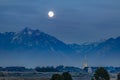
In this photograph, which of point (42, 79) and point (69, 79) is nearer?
A: point (69, 79)

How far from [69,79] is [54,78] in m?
6.51

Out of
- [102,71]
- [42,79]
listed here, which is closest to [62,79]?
[102,71]

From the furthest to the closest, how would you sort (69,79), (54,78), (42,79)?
(42,79)
(69,79)
(54,78)

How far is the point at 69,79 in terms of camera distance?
87.9 metres

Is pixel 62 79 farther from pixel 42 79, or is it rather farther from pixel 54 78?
pixel 42 79

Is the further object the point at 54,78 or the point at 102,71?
the point at 102,71

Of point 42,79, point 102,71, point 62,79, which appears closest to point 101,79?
point 102,71

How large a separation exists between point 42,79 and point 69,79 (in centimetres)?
8876

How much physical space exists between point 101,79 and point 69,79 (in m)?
6.22

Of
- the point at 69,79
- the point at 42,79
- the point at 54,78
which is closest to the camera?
the point at 54,78

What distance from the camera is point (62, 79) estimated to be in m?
82.2

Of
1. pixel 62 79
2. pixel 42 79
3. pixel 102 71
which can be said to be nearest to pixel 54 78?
pixel 62 79

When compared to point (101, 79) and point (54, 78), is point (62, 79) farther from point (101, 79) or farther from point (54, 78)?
point (101, 79)

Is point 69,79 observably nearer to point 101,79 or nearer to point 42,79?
point 101,79
